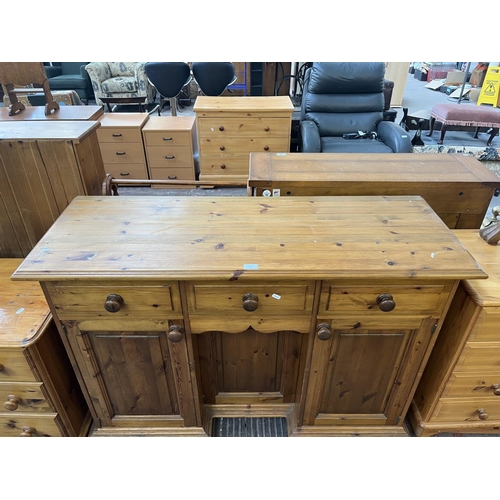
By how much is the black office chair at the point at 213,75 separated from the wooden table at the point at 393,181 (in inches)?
97.1

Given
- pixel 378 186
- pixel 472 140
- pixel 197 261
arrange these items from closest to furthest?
1. pixel 197 261
2. pixel 378 186
3. pixel 472 140

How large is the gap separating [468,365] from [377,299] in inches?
18.7

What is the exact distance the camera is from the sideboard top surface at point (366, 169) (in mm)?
1511

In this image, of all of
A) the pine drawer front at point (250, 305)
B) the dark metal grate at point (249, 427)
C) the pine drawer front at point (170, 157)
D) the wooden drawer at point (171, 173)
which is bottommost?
the dark metal grate at point (249, 427)

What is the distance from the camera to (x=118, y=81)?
4891mm

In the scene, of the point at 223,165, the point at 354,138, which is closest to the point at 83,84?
the point at 223,165

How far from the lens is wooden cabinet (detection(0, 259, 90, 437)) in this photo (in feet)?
3.78

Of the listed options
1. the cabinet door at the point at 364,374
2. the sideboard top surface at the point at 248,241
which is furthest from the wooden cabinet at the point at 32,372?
the cabinet door at the point at 364,374

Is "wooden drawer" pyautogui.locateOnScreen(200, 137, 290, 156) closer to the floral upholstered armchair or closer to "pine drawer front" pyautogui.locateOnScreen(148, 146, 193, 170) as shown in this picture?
"pine drawer front" pyautogui.locateOnScreen(148, 146, 193, 170)

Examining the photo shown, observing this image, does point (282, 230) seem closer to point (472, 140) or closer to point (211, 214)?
point (211, 214)

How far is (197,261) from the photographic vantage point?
1028 mm

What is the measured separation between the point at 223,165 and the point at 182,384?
2.29 metres

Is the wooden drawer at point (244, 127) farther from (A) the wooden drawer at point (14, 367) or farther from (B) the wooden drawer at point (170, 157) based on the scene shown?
(A) the wooden drawer at point (14, 367)

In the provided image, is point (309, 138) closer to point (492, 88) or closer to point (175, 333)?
point (175, 333)
